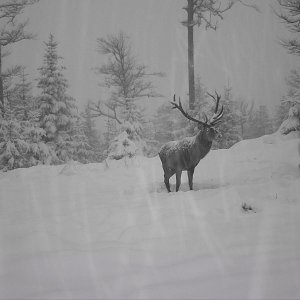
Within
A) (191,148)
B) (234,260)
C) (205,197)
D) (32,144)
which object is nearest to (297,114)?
(191,148)

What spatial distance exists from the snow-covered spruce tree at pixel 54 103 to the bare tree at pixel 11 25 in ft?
12.5

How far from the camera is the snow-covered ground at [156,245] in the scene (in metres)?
2.10

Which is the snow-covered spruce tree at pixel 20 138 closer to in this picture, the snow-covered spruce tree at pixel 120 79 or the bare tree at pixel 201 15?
the snow-covered spruce tree at pixel 120 79

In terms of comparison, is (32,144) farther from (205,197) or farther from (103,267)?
(103,267)

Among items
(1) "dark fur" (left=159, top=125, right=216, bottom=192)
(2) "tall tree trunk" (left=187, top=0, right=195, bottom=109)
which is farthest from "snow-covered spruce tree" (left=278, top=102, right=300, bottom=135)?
(2) "tall tree trunk" (left=187, top=0, right=195, bottom=109)

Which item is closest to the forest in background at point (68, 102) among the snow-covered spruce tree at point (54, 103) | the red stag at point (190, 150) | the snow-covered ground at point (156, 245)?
the snow-covered spruce tree at point (54, 103)

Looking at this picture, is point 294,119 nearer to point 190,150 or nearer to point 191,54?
point 190,150

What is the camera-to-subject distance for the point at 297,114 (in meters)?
8.71

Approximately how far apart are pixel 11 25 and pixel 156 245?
14519 millimetres

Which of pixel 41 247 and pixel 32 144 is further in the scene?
pixel 32 144

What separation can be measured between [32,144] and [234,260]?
53.0 feet

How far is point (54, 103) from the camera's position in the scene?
1842 cm

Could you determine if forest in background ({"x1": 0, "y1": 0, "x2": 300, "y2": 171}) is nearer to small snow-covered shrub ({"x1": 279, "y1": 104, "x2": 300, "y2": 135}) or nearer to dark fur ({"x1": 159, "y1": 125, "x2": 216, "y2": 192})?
small snow-covered shrub ({"x1": 279, "y1": 104, "x2": 300, "y2": 135})

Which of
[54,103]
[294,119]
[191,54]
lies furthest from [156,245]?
[54,103]
